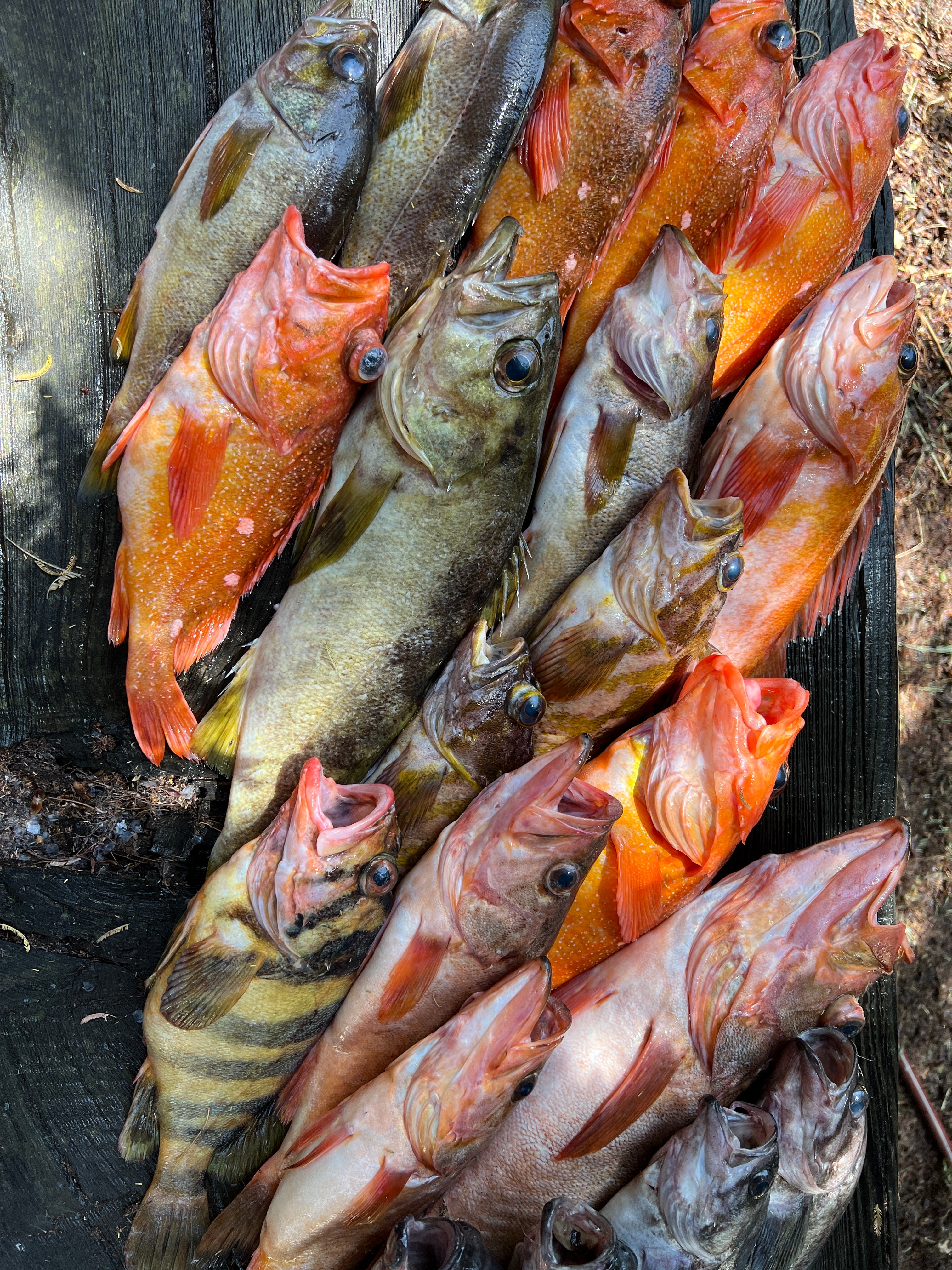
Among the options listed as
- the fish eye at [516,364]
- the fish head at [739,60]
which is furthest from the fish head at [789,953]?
the fish head at [739,60]

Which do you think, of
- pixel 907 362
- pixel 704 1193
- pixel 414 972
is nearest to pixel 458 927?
pixel 414 972

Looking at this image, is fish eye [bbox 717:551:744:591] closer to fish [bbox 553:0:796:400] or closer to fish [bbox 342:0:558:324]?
fish [bbox 553:0:796:400]

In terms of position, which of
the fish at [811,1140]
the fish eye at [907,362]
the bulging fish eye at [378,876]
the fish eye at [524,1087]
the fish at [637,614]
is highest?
the fish eye at [907,362]

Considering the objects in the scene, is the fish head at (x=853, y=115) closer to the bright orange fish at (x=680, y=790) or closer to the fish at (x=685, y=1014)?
the bright orange fish at (x=680, y=790)

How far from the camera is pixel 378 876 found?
2.31 metres

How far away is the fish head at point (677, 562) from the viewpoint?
2432 millimetres

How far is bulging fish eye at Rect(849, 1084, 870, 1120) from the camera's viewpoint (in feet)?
8.62

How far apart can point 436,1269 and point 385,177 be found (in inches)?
113

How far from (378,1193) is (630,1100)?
0.72 meters

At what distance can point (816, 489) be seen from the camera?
8.93 feet

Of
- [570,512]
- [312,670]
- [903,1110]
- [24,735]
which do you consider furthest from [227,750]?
[903,1110]

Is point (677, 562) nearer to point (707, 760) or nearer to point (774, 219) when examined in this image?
point (707, 760)

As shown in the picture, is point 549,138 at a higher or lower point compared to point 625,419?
higher

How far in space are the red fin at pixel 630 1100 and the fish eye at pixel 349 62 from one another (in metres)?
2.74
